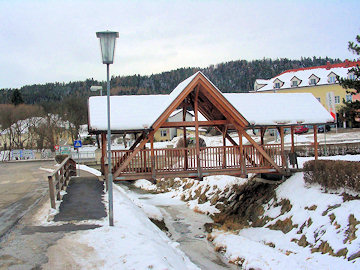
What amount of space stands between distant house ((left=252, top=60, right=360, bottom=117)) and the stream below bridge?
130 feet

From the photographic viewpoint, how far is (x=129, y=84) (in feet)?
604

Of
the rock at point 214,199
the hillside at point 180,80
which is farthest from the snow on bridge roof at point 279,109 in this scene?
the hillside at point 180,80

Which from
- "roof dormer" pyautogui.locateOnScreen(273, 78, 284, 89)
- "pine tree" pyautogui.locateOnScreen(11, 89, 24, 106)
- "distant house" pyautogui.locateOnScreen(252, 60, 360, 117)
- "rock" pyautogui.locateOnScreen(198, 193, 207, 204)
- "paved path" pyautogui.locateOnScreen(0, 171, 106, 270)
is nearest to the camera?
"paved path" pyautogui.locateOnScreen(0, 171, 106, 270)

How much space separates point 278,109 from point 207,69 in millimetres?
183539

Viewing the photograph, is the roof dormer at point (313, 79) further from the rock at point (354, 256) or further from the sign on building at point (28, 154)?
the rock at point (354, 256)

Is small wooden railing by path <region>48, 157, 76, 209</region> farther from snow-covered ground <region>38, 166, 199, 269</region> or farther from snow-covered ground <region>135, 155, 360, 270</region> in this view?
snow-covered ground <region>135, 155, 360, 270</region>

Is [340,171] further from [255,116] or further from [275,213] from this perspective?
[255,116]

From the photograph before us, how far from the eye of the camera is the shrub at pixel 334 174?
12.4 m

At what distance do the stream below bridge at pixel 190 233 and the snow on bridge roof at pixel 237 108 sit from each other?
209 inches

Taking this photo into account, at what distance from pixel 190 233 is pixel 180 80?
6238 inches

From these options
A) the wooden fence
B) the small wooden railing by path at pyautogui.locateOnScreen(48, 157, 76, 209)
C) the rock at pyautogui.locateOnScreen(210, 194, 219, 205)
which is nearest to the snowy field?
the small wooden railing by path at pyautogui.locateOnScreen(48, 157, 76, 209)

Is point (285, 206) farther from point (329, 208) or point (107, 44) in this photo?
point (107, 44)

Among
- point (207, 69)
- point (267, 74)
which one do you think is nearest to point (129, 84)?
point (207, 69)

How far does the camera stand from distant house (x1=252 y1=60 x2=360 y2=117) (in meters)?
56.8
